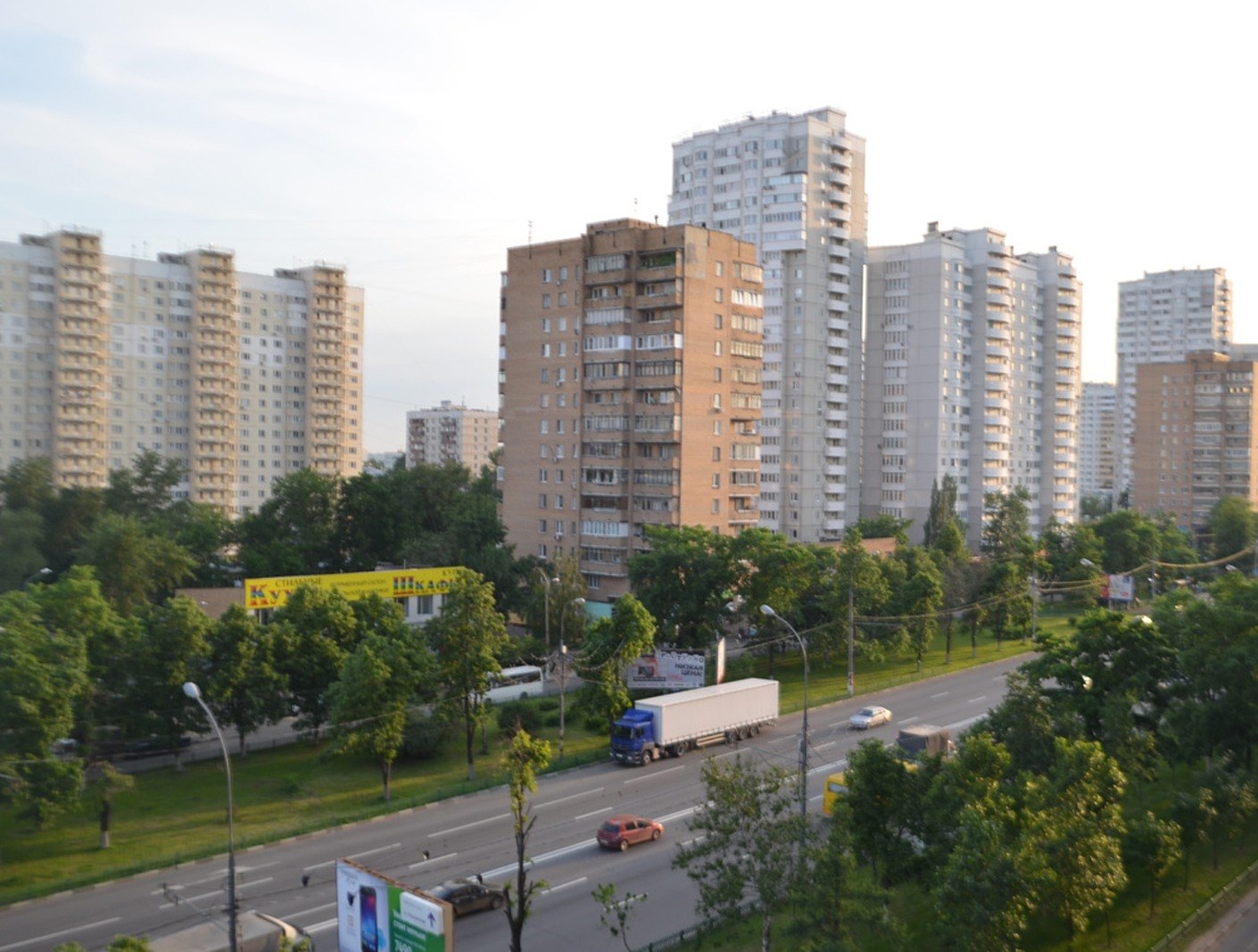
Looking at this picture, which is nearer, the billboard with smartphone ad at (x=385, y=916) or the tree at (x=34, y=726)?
the billboard with smartphone ad at (x=385, y=916)

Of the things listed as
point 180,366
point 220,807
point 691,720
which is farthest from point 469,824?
point 180,366

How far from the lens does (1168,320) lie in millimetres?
183875

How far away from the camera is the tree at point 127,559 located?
2283 inches

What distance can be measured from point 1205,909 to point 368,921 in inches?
725

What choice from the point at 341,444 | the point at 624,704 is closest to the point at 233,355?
the point at 341,444

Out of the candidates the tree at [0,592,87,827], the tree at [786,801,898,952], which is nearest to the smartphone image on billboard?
the tree at [786,801,898,952]

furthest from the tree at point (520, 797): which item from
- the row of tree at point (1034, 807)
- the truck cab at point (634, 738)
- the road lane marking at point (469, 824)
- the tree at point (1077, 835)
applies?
the truck cab at point (634, 738)

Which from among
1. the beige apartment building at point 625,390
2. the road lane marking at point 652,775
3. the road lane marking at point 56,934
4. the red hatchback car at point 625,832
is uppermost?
the beige apartment building at point 625,390

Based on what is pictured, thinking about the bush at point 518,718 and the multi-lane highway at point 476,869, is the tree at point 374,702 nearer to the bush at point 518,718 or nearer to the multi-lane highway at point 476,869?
the multi-lane highway at point 476,869

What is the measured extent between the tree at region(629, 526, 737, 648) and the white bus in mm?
6382

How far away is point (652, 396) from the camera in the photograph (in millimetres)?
69312

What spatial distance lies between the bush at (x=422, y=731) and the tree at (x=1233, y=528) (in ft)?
276

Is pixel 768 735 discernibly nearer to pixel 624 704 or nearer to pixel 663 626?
pixel 624 704

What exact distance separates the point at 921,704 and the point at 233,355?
7951 centimetres
